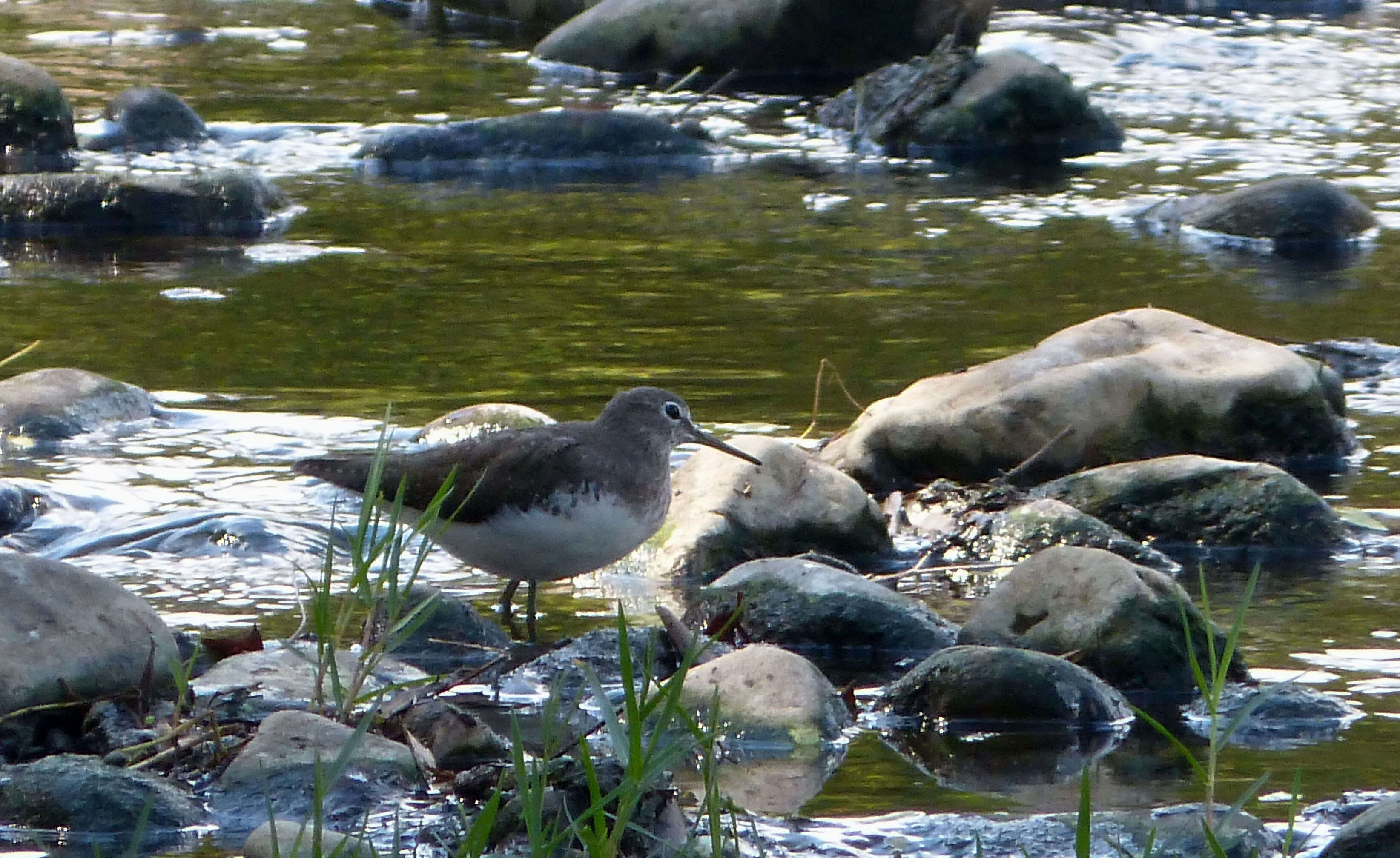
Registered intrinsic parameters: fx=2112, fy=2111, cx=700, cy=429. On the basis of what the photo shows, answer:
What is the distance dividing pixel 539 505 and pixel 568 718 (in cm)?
261

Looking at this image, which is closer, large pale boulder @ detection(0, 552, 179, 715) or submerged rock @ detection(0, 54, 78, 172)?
large pale boulder @ detection(0, 552, 179, 715)

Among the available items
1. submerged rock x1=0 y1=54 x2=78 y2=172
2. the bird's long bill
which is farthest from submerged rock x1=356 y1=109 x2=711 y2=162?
the bird's long bill

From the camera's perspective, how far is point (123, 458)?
841 cm

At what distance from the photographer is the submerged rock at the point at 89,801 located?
15.4 feet

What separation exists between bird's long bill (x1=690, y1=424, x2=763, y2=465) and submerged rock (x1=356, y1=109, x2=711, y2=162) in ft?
28.7

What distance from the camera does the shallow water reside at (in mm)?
6914

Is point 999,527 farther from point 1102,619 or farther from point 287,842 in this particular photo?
point 287,842

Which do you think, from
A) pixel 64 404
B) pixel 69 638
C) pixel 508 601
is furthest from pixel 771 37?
pixel 69 638

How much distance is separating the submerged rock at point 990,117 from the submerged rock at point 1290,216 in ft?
8.93

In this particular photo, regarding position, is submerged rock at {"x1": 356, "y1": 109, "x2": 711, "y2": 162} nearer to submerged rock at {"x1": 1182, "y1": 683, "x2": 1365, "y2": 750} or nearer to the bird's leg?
the bird's leg

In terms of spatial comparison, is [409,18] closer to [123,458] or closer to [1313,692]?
[123,458]

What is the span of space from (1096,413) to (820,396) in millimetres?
1652

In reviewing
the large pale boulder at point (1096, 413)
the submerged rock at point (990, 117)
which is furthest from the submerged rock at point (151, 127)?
the large pale boulder at point (1096, 413)

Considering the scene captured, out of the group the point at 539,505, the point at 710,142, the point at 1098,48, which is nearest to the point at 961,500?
the point at 539,505
